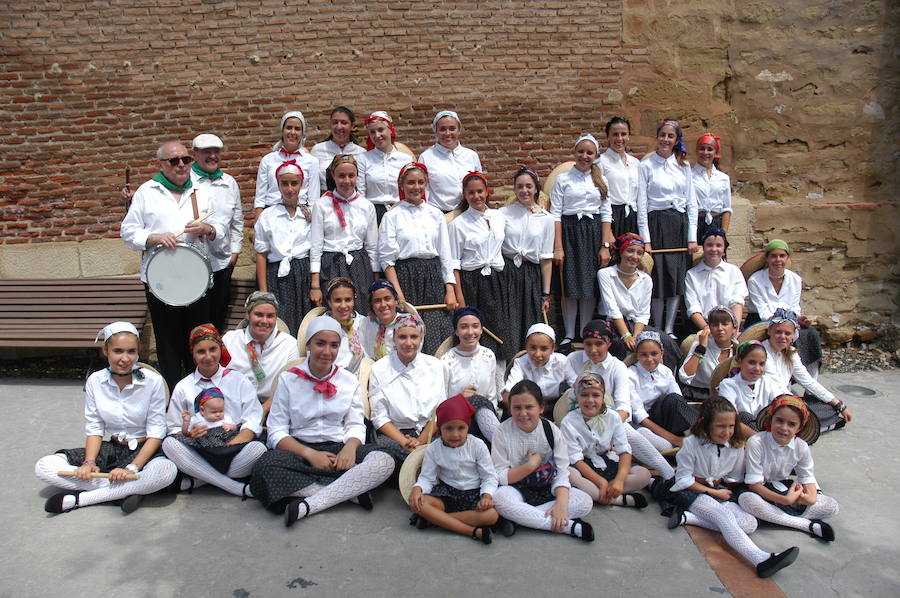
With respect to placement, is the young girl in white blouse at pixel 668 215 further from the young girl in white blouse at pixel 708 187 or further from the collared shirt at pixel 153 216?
the collared shirt at pixel 153 216

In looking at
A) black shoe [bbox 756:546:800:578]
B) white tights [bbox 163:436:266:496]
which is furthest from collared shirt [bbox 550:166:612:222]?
black shoe [bbox 756:546:800:578]

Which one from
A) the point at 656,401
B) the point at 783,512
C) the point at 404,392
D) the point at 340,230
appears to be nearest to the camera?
the point at 783,512

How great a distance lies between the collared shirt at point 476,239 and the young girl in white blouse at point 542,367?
99 cm

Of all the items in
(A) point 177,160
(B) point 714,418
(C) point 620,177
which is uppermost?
(A) point 177,160

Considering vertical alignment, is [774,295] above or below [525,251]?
below

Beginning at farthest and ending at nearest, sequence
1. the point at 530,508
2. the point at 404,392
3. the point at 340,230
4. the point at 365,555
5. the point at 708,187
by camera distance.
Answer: the point at 708,187
the point at 340,230
the point at 404,392
the point at 530,508
the point at 365,555

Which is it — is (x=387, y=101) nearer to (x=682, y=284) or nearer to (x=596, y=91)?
(x=596, y=91)

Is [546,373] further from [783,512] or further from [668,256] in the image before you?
[668,256]

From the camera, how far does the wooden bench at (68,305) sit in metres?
6.46

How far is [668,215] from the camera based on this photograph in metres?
6.20

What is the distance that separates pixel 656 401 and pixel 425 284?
1802 millimetres

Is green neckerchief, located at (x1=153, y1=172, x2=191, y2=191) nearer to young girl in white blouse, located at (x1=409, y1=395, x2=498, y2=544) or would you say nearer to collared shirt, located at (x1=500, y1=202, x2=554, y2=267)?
collared shirt, located at (x1=500, y1=202, x2=554, y2=267)

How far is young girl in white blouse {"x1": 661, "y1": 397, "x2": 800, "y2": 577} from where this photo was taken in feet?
12.5

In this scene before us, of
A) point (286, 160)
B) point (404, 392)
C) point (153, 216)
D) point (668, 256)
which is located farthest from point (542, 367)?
point (153, 216)
